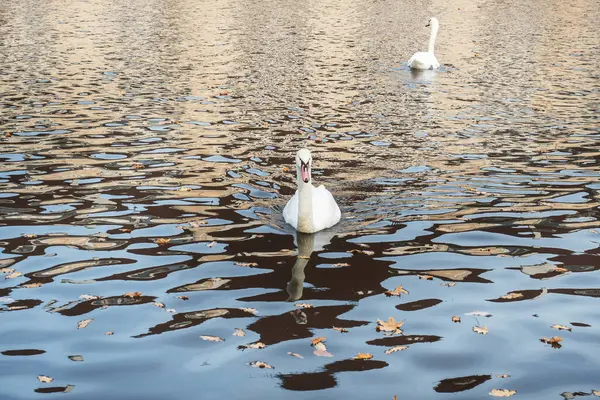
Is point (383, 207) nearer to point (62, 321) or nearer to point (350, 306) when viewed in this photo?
point (350, 306)

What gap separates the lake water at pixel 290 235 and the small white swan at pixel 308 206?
0.19 meters

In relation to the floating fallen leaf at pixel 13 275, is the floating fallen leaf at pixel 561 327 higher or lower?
lower

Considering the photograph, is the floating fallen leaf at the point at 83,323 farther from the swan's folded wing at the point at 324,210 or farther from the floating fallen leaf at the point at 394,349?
the swan's folded wing at the point at 324,210

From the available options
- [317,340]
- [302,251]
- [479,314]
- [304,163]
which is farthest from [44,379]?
[304,163]

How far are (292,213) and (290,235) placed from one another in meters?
0.40

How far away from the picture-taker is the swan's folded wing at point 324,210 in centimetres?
1205

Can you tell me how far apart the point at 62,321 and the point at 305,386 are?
286 cm

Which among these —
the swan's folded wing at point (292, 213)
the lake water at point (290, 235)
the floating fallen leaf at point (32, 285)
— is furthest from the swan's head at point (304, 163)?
the floating fallen leaf at point (32, 285)

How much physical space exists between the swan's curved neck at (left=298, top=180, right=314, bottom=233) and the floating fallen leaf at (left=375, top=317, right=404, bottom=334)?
2.89 m

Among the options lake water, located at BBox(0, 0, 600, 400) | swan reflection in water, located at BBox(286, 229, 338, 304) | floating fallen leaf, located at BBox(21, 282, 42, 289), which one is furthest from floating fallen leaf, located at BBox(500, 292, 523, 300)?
floating fallen leaf, located at BBox(21, 282, 42, 289)

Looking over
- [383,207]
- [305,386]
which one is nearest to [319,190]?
[383,207]

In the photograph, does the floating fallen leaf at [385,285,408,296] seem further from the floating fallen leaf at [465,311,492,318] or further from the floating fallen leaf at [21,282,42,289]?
the floating fallen leaf at [21,282,42,289]

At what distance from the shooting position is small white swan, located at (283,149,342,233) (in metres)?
11.6

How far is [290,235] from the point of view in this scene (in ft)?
39.6
